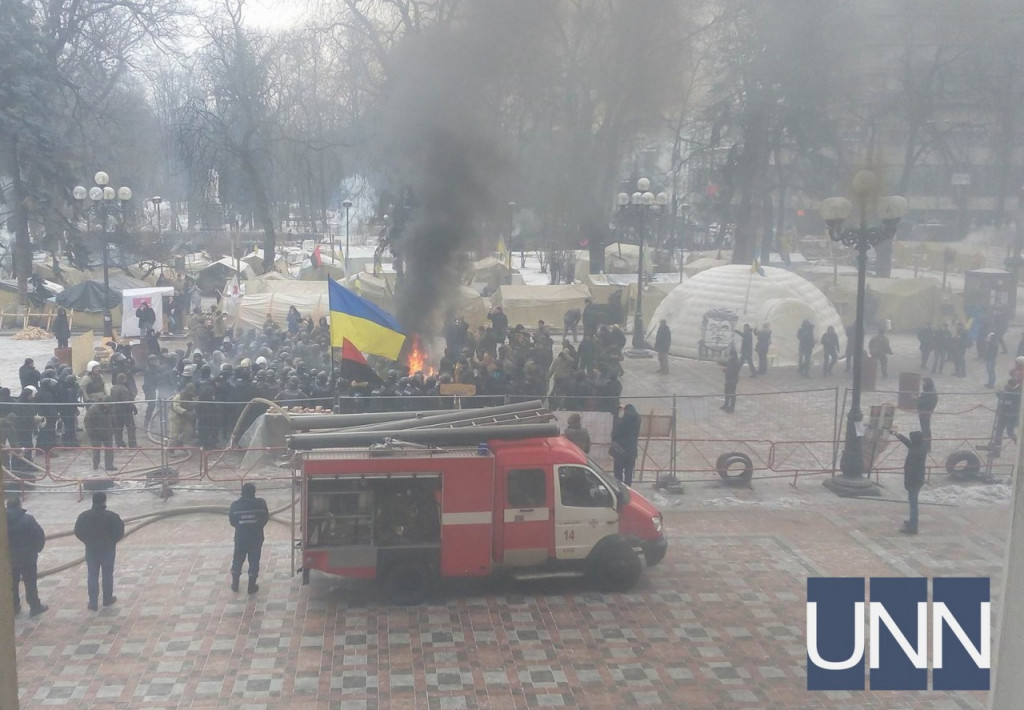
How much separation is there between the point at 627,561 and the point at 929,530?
316cm

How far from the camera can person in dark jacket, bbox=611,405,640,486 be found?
8.58 metres

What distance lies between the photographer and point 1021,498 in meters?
2.61

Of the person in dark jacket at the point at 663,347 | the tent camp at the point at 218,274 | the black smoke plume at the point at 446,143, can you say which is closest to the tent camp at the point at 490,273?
the black smoke plume at the point at 446,143

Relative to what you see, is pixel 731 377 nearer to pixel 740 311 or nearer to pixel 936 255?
pixel 740 311

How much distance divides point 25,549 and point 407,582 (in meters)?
2.48

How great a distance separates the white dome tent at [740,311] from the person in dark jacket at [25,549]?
11717 millimetres

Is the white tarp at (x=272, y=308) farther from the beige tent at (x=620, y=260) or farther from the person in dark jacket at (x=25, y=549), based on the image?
the beige tent at (x=620, y=260)

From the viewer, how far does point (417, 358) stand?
47.2ft

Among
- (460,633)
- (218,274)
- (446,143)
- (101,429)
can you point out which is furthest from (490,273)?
(460,633)

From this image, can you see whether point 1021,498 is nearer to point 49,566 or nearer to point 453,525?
point 453,525

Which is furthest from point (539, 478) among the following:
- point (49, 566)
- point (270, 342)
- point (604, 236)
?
point (604, 236)

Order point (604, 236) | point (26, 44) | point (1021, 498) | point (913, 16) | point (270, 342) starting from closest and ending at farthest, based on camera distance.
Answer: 1. point (1021, 498)
2. point (270, 342)
3. point (26, 44)
4. point (913, 16)
5. point (604, 236)

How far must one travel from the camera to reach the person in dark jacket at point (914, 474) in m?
7.85

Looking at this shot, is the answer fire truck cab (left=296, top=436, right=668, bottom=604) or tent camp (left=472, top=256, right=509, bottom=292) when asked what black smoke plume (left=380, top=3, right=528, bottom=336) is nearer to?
tent camp (left=472, top=256, right=509, bottom=292)
